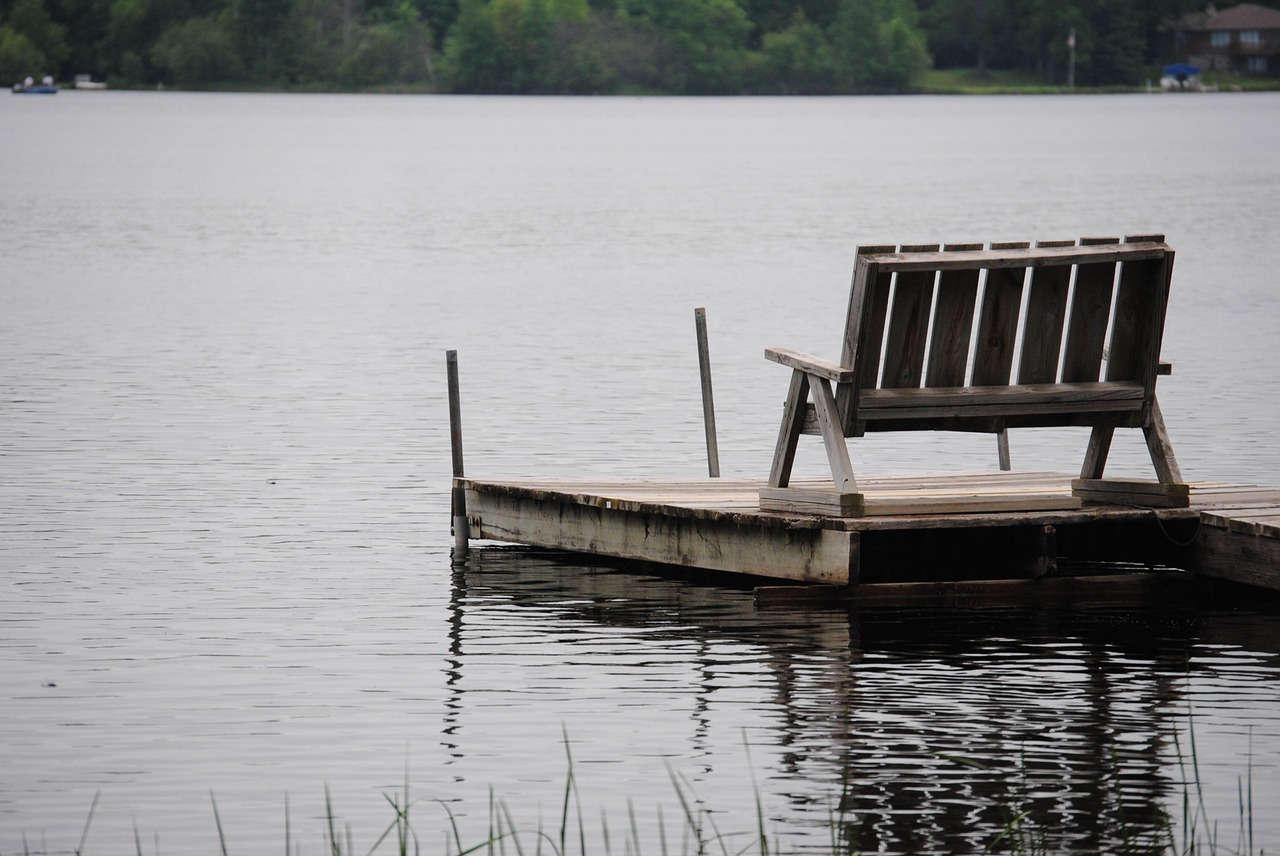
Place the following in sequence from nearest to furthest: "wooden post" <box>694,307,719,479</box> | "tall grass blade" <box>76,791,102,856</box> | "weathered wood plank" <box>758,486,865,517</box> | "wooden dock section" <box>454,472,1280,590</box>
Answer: "tall grass blade" <box>76,791,102,856</box> → "weathered wood plank" <box>758,486,865,517</box> → "wooden dock section" <box>454,472,1280,590</box> → "wooden post" <box>694,307,719,479</box>

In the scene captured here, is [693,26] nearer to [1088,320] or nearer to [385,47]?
[385,47]

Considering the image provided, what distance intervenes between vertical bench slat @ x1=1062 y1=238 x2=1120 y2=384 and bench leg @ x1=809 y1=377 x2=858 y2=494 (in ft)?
4.02

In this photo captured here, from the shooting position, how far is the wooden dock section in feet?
39.4

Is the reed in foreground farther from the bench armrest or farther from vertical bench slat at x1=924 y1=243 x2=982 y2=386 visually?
vertical bench slat at x1=924 y1=243 x2=982 y2=386

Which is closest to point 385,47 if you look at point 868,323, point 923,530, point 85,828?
point 923,530

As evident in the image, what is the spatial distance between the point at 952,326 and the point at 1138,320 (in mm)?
1075

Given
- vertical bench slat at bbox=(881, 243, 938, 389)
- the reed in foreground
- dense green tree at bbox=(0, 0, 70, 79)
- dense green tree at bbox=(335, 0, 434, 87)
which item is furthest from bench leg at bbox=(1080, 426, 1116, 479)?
dense green tree at bbox=(0, 0, 70, 79)

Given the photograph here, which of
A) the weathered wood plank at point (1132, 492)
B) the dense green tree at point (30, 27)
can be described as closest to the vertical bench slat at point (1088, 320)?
the weathered wood plank at point (1132, 492)

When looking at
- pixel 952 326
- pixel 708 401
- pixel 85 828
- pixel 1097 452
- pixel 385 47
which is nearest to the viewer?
pixel 85 828

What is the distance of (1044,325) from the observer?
11562 millimetres

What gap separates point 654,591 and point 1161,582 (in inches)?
112

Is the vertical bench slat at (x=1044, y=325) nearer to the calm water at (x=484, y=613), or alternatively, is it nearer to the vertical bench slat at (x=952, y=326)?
the vertical bench slat at (x=952, y=326)

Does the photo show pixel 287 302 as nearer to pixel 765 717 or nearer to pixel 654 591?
pixel 654 591

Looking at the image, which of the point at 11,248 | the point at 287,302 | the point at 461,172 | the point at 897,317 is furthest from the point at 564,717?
the point at 461,172
